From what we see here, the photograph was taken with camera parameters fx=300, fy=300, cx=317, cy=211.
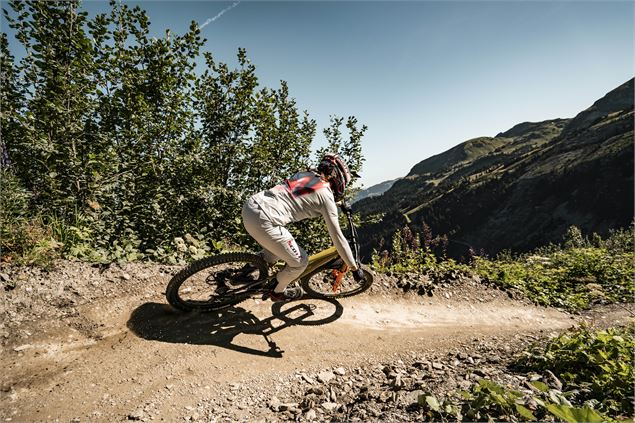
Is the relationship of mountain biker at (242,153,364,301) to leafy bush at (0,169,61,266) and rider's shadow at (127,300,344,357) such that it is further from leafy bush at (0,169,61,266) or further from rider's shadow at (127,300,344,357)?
leafy bush at (0,169,61,266)

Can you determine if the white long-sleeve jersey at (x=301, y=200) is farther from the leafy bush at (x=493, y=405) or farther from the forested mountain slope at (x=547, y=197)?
the forested mountain slope at (x=547, y=197)

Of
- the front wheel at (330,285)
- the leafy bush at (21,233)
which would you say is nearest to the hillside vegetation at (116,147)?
the leafy bush at (21,233)

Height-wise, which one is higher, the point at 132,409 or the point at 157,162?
the point at 157,162

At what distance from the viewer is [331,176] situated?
6012 mm

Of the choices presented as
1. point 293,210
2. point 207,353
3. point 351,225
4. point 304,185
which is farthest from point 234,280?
A: point 351,225

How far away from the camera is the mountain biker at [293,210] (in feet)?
18.0

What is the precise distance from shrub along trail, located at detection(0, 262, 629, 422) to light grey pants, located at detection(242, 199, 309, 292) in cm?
126

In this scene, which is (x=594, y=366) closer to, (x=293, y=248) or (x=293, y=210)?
(x=293, y=248)

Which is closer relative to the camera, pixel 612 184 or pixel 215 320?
pixel 215 320

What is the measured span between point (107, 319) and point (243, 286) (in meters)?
2.49

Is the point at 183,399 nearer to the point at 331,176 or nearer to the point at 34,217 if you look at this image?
the point at 331,176

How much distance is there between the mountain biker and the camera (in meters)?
5.49

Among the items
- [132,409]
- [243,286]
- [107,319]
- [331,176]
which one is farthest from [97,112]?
[132,409]

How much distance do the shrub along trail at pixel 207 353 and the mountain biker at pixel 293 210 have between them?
1.46 metres
